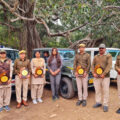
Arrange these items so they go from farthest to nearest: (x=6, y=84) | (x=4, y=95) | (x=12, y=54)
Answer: (x=12, y=54), (x=4, y=95), (x=6, y=84)

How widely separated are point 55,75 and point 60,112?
121 cm

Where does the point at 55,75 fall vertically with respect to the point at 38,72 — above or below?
below

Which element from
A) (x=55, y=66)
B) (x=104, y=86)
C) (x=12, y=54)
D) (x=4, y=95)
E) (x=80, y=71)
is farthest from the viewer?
(x=12, y=54)

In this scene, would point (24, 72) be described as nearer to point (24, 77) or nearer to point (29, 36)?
point (24, 77)

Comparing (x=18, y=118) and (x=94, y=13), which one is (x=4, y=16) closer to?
(x=94, y=13)

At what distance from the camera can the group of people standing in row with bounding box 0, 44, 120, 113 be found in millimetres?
4090

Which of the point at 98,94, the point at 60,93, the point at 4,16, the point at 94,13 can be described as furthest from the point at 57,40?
the point at 98,94

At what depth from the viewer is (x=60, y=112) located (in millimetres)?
4242

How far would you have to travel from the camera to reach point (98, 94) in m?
4.31

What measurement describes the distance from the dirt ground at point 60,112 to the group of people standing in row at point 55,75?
0.53ft

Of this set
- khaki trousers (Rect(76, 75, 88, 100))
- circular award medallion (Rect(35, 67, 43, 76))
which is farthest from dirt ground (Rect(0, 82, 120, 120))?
circular award medallion (Rect(35, 67, 43, 76))

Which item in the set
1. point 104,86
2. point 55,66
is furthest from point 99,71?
point 55,66

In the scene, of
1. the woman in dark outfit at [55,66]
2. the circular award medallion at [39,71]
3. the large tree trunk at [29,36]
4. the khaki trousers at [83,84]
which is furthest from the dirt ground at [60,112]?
the large tree trunk at [29,36]

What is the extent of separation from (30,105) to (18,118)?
0.80 meters
